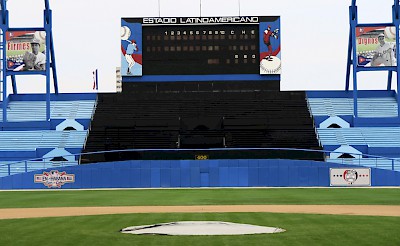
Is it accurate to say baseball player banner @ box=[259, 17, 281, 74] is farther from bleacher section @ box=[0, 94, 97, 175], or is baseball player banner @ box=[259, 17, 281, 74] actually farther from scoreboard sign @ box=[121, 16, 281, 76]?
bleacher section @ box=[0, 94, 97, 175]

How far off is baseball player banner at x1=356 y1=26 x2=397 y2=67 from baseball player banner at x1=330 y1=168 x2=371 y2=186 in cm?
1816

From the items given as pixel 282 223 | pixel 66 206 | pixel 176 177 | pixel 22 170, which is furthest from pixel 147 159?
pixel 282 223

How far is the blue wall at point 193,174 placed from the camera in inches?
2152

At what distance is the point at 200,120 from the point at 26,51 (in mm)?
17492

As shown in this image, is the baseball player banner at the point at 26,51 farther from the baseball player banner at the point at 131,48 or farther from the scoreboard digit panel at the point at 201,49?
the scoreboard digit panel at the point at 201,49

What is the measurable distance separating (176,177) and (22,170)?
11.3 metres

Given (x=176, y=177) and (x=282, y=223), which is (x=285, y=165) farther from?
(x=282, y=223)

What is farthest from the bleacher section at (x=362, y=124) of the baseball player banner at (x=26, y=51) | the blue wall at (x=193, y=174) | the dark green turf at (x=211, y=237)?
the dark green turf at (x=211, y=237)

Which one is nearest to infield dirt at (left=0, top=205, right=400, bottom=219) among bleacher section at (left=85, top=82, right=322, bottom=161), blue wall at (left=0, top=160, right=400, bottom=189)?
blue wall at (left=0, top=160, right=400, bottom=189)

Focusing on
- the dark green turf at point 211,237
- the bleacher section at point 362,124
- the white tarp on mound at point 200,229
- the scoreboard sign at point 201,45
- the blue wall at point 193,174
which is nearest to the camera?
the dark green turf at point 211,237

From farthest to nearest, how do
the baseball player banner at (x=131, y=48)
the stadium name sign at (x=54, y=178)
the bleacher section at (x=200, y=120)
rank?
the baseball player banner at (x=131, y=48), the bleacher section at (x=200, y=120), the stadium name sign at (x=54, y=178)

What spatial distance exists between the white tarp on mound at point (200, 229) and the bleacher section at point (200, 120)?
42598mm

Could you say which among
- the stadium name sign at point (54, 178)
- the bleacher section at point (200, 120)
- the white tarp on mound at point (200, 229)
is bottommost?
the stadium name sign at point (54, 178)

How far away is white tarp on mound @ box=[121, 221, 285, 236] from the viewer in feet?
63.3
